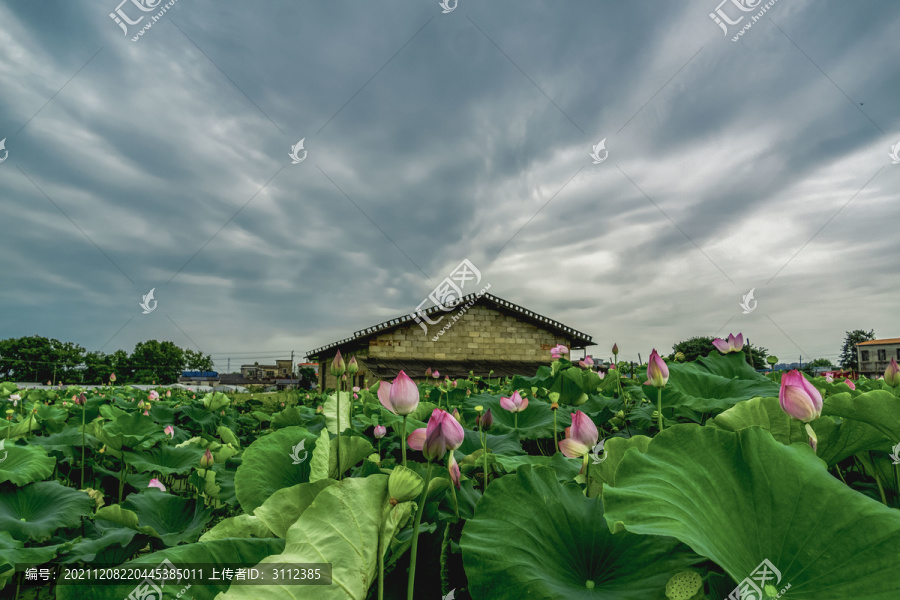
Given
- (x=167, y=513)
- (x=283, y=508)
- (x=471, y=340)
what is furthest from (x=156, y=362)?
(x=283, y=508)

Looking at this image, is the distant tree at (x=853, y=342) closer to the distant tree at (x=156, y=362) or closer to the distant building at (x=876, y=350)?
the distant building at (x=876, y=350)

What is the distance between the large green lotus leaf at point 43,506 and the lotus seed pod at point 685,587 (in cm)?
180

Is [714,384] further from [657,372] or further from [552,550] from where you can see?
[552,550]

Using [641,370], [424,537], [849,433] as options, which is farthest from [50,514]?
[641,370]

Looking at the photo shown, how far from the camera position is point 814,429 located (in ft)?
2.50

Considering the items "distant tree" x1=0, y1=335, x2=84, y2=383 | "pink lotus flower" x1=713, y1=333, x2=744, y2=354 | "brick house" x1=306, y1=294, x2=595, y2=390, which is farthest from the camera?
"distant tree" x1=0, y1=335, x2=84, y2=383

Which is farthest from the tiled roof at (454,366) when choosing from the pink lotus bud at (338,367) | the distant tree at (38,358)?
the distant tree at (38,358)

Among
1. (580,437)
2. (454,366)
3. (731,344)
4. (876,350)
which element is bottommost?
(580,437)

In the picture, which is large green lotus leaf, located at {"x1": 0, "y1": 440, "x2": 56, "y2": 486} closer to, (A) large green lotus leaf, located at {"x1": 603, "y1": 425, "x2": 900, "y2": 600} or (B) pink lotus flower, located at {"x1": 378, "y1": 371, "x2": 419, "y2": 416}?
(B) pink lotus flower, located at {"x1": 378, "y1": 371, "x2": 419, "y2": 416}

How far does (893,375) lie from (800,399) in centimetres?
67

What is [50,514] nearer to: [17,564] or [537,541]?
[17,564]

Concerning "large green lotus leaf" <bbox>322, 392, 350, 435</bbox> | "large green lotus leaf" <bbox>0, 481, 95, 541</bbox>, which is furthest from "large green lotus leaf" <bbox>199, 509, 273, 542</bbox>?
"large green lotus leaf" <bbox>0, 481, 95, 541</bbox>

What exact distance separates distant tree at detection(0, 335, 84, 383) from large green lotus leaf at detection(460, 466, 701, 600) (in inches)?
1502

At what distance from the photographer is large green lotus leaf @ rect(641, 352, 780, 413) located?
1297 mm
